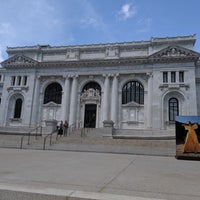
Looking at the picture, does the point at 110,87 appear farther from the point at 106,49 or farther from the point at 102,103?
the point at 106,49

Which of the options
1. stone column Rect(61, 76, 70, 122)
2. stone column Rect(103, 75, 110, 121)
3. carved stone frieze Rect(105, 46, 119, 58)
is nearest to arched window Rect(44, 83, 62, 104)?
stone column Rect(61, 76, 70, 122)

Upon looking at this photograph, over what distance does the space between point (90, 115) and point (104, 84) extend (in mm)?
5413

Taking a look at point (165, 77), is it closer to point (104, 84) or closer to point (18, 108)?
point (104, 84)

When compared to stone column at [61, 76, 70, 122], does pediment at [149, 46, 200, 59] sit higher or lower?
higher

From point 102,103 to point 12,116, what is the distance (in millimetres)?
15435

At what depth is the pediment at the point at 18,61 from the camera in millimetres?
37938

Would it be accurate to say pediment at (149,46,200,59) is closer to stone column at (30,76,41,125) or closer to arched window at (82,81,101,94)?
arched window at (82,81,101,94)

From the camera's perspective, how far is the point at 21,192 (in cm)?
362

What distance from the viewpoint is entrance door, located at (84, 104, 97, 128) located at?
34978 mm

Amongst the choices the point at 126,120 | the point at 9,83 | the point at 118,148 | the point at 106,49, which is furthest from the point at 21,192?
the point at 9,83

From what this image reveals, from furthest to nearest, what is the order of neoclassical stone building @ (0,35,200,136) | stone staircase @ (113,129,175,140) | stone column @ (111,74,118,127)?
stone column @ (111,74,118,127), neoclassical stone building @ (0,35,200,136), stone staircase @ (113,129,175,140)

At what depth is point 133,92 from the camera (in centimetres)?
3456

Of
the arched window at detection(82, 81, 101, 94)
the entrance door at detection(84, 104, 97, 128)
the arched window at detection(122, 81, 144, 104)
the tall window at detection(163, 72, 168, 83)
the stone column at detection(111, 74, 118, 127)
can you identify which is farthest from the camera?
the arched window at detection(82, 81, 101, 94)

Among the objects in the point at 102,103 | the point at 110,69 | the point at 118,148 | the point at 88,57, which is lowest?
the point at 118,148
